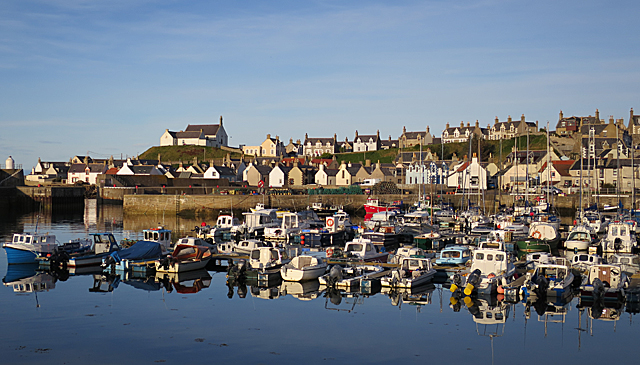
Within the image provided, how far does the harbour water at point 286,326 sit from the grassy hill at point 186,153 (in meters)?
123

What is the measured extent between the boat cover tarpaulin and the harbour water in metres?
4.16

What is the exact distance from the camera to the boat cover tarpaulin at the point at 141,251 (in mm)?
35562

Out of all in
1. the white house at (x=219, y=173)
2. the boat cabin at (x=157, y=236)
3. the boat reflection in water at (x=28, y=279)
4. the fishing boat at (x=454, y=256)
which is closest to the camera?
the boat reflection in water at (x=28, y=279)

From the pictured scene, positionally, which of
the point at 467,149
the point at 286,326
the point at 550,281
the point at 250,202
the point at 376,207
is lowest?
the point at 286,326

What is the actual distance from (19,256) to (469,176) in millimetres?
74338

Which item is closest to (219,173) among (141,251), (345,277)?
(141,251)

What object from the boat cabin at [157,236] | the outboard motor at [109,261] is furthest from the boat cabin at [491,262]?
the boat cabin at [157,236]

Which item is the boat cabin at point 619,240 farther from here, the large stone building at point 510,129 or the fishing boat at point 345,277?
the large stone building at point 510,129

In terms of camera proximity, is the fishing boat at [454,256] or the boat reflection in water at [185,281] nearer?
the boat reflection in water at [185,281]

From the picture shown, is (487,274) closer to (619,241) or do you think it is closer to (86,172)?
(619,241)

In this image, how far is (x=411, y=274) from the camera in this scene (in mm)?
30234

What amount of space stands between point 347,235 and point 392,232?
3.71 m

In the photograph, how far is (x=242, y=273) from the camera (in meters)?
32.2

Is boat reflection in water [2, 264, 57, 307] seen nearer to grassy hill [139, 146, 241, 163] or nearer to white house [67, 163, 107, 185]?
white house [67, 163, 107, 185]
